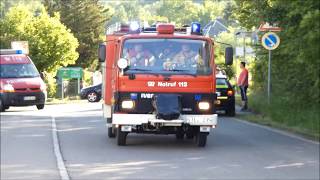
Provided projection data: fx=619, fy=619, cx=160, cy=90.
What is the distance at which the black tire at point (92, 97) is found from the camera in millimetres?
4257

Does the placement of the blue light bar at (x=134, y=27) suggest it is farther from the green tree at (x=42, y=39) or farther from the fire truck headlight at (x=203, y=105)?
the green tree at (x=42, y=39)

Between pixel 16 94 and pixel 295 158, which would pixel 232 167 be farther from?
pixel 16 94

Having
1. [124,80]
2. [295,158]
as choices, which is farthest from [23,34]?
[295,158]

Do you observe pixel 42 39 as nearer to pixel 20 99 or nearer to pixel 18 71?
pixel 18 71

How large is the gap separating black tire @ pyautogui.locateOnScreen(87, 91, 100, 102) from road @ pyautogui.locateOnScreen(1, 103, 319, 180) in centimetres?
212

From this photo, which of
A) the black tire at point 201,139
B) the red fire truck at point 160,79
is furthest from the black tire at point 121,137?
the black tire at point 201,139

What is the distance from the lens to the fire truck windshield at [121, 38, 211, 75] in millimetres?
9867

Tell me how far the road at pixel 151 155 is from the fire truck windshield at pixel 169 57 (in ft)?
4.26

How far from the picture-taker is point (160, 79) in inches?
416

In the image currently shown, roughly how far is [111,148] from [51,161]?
2.65 m

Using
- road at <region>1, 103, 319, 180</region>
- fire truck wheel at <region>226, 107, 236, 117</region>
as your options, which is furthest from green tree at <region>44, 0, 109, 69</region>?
fire truck wheel at <region>226, 107, 236, 117</region>

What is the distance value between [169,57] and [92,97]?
18.5ft

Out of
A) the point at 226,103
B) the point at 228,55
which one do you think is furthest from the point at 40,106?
the point at 226,103

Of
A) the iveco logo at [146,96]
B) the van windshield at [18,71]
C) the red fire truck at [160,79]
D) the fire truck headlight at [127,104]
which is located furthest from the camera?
the fire truck headlight at [127,104]
